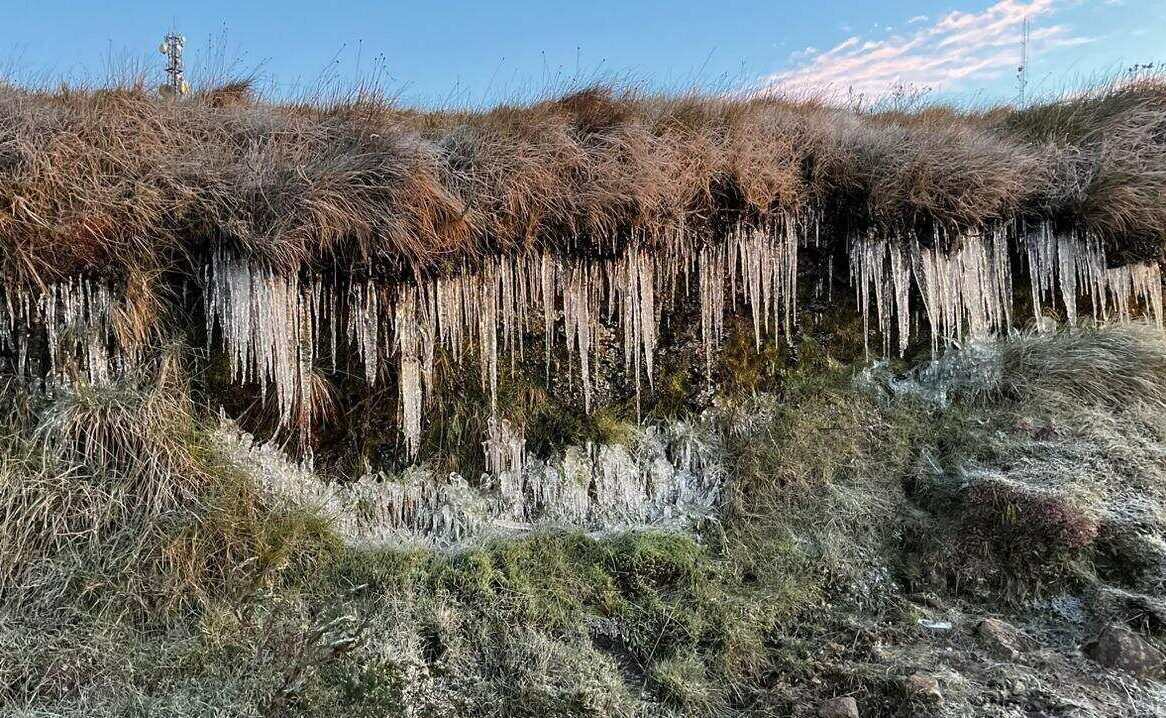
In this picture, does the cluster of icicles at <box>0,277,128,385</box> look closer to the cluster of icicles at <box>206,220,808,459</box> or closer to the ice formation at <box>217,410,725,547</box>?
the cluster of icicles at <box>206,220,808,459</box>

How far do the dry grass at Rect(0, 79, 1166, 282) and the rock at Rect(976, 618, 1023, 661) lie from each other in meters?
3.13

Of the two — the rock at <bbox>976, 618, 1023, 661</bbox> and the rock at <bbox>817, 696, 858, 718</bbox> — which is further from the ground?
the rock at <bbox>976, 618, 1023, 661</bbox>

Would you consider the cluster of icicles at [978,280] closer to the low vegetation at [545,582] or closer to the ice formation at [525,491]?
the low vegetation at [545,582]

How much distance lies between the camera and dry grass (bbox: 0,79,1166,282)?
414 centimetres

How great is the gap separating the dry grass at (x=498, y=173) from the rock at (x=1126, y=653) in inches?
128

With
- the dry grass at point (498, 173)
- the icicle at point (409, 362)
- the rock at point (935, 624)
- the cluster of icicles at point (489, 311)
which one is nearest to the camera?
the rock at point (935, 624)

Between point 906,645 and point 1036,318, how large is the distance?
141 inches

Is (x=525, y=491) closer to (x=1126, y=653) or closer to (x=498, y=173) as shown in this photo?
(x=498, y=173)

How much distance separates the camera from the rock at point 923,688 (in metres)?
3.46

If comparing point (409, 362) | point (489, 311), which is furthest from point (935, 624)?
point (409, 362)

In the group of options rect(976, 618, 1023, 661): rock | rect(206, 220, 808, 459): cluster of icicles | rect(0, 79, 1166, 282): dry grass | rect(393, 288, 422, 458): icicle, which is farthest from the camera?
rect(393, 288, 422, 458): icicle

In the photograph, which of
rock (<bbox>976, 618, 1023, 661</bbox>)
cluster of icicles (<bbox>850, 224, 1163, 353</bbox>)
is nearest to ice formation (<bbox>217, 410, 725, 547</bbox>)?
rock (<bbox>976, 618, 1023, 661</bbox>)

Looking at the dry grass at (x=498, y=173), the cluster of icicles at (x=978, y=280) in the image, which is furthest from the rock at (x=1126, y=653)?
the dry grass at (x=498, y=173)

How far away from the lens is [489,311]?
4820 mm
